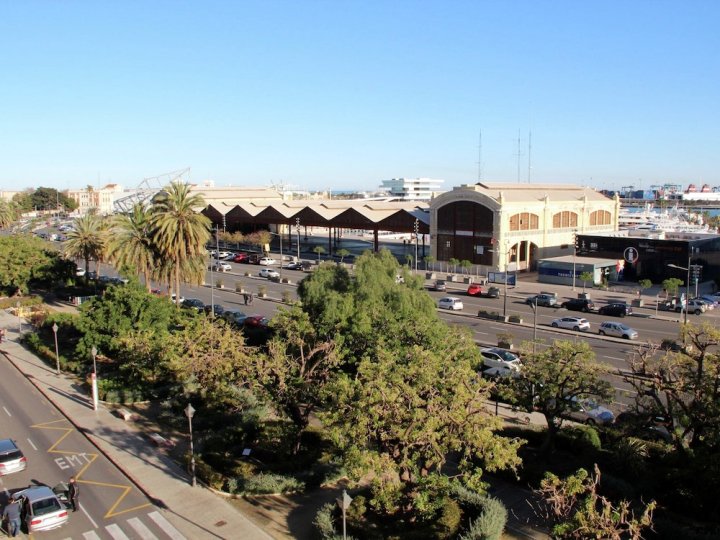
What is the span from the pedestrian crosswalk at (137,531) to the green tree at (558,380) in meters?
14.3

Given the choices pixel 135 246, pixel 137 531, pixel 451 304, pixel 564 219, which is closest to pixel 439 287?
pixel 451 304

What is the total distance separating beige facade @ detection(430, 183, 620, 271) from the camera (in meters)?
80.4

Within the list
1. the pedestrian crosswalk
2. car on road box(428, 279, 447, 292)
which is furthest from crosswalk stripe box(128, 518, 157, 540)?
car on road box(428, 279, 447, 292)

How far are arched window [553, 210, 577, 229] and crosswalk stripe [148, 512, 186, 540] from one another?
7670 cm

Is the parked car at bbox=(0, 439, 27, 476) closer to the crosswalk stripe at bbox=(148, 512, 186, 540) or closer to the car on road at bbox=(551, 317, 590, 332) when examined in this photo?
the crosswalk stripe at bbox=(148, 512, 186, 540)

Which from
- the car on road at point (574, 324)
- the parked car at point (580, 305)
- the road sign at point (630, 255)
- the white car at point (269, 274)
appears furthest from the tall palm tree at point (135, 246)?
the road sign at point (630, 255)

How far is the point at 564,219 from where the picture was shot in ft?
296

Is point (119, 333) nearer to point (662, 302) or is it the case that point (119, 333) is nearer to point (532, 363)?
point (532, 363)

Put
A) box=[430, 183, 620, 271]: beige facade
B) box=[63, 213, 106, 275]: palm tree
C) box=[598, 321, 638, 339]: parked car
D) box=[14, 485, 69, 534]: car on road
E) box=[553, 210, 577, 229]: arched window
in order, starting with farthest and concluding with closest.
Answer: box=[553, 210, 577, 229]: arched window → box=[430, 183, 620, 271]: beige facade → box=[63, 213, 106, 275]: palm tree → box=[598, 321, 638, 339]: parked car → box=[14, 485, 69, 534]: car on road

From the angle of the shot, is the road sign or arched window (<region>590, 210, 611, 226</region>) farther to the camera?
Result: arched window (<region>590, 210, 611, 226</region>)

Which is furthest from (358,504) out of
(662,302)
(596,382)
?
(662,302)

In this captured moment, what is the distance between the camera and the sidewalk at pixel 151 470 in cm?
2116

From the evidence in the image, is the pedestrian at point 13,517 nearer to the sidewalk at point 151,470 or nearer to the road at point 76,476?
the road at point 76,476

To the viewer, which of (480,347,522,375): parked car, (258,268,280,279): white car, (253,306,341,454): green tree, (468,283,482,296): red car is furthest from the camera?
(258,268,280,279): white car
